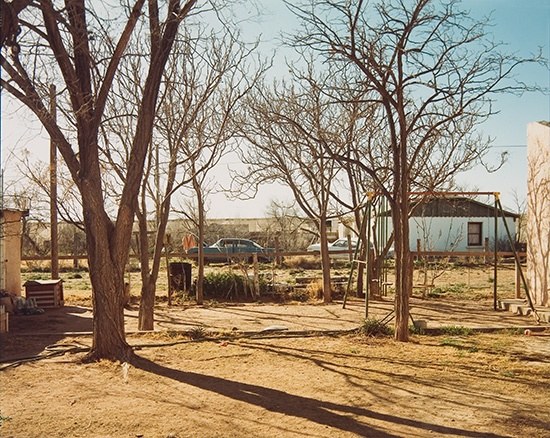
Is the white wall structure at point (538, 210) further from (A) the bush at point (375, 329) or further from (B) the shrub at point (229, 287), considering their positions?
(B) the shrub at point (229, 287)

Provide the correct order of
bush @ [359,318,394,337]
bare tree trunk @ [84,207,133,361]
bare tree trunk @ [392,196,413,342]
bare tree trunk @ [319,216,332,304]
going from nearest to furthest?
bare tree trunk @ [84,207,133,361] < bare tree trunk @ [392,196,413,342] < bush @ [359,318,394,337] < bare tree trunk @ [319,216,332,304]

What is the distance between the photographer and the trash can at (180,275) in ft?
55.1

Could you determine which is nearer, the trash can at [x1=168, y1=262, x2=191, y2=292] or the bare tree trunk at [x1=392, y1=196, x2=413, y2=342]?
the bare tree trunk at [x1=392, y1=196, x2=413, y2=342]

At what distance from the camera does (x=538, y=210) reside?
12.6 m

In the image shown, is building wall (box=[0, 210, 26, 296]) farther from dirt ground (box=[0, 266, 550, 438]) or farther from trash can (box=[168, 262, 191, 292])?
dirt ground (box=[0, 266, 550, 438])

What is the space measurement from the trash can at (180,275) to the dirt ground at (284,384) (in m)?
7.26

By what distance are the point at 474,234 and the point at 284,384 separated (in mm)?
32075

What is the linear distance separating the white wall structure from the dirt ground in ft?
9.19

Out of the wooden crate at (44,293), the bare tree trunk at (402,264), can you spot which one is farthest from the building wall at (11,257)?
the bare tree trunk at (402,264)

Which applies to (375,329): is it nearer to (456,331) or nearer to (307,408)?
A: (456,331)

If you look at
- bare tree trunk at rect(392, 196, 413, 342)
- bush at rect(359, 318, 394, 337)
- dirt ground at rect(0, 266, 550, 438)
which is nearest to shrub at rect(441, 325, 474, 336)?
dirt ground at rect(0, 266, 550, 438)

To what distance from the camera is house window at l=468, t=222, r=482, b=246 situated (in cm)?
3566

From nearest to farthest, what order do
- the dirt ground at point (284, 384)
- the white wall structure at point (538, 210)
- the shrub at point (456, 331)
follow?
the dirt ground at point (284, 384), the shrub at point (456, 331), the white wall structure at point (538, 210)

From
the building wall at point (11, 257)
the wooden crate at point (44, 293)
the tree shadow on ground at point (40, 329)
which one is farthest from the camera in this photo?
the wooden crate at point (44, 293)
